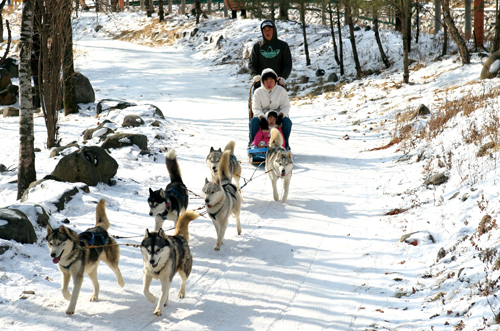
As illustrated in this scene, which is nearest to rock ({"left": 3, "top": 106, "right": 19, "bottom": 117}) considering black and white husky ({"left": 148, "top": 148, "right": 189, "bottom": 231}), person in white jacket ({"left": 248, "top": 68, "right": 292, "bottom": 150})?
person in white jacket ({"left": 248, "top": 68, "right": 292, "bottom": 150})

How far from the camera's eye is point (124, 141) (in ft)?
29.9

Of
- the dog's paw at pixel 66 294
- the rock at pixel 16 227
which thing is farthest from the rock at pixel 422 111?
the dog's paw at pixel 66 294

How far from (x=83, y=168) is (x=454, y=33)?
1173cm

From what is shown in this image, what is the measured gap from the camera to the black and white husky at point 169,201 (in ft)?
16.3

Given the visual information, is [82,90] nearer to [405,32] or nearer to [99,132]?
[99,132]

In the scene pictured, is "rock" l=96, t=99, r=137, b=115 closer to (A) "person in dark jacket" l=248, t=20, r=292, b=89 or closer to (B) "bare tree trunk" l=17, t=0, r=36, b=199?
(A) "person in dark jacket" l=248, t=20, r=292, b=89

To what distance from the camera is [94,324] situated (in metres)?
3.67

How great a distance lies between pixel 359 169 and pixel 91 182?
493 centimetres

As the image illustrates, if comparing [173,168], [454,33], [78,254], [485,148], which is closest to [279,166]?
[173,168]

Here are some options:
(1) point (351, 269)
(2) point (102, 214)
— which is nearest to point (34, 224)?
(2) point (102, 214)

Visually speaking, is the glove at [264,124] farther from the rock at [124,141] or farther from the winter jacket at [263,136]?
the rock at [124,141]

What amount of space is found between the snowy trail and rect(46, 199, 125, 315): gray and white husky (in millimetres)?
215

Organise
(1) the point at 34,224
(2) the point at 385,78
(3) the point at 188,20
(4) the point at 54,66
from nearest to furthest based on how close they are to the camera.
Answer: (1) the point at 34,224 → (4) the point at 54,66 → (2) the point at 385,78 → (3) the point at 188,20

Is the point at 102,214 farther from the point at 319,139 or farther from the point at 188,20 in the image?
the point at 188,20
